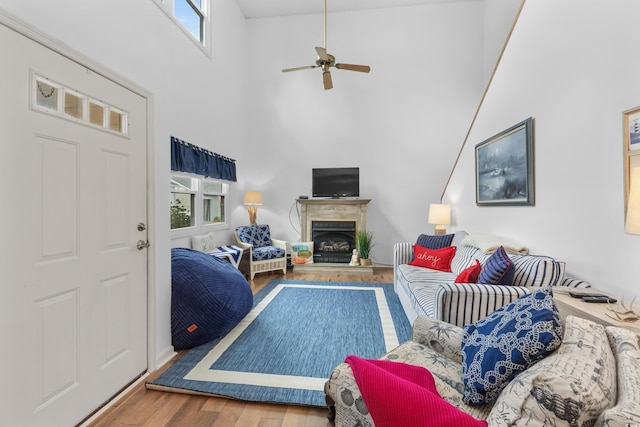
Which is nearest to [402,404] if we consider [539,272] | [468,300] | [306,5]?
[468,300]

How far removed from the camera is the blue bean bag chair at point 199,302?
8.10 ft

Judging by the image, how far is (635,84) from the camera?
1680 millimetres

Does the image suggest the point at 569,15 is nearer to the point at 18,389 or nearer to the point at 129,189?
the point at 129,189

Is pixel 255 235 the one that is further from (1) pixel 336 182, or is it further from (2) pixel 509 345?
(2) pixel 509 345

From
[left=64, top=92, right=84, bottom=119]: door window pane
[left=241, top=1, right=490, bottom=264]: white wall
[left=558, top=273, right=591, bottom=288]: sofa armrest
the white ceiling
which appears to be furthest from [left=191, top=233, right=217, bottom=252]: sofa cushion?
the white ceiling

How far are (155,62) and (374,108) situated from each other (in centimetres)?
426

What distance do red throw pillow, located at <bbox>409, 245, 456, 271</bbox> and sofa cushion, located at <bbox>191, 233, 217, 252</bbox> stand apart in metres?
2.84

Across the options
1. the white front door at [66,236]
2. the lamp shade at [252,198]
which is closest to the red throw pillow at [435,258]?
the white front door at [66,236]

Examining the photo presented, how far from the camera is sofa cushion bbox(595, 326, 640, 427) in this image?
0.65 metres

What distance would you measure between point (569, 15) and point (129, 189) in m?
3.44

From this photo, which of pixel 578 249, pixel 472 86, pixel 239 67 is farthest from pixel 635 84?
pixel 239 67

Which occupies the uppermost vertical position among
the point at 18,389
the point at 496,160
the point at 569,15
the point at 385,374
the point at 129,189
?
the point at 569,15

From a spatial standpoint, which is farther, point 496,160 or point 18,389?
point 496,160

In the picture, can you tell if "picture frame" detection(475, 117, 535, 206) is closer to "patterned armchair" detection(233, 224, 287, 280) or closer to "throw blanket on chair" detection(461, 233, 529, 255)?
"throw blanket on chair" detection(461, 233, 529, 255)
